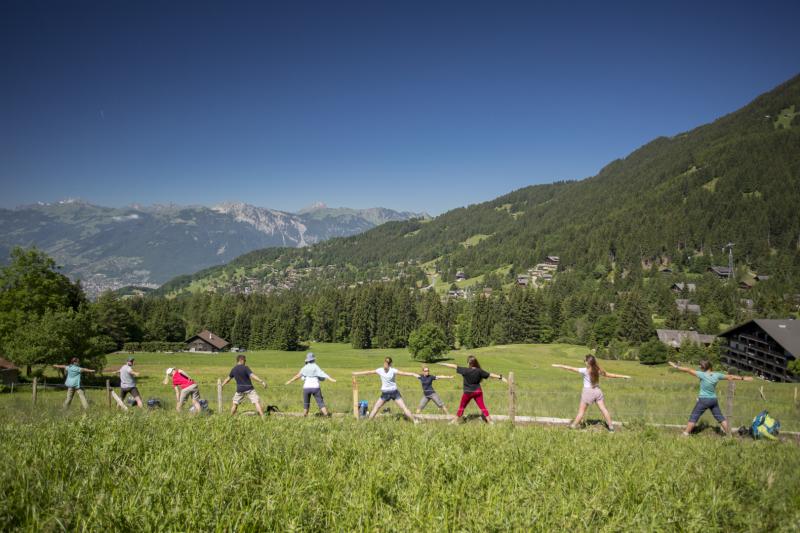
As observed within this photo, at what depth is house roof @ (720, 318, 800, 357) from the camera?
63.0m

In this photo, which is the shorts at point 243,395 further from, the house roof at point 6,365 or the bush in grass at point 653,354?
the bush in grass at point 653,354

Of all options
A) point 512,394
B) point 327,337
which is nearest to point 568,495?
point 512,394

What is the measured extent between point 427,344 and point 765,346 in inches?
2218

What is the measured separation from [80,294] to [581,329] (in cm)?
10999

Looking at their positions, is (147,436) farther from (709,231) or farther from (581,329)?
(709,231)

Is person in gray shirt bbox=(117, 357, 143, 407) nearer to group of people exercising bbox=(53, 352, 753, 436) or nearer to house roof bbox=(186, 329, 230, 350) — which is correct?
group of people exercising bbox=(53, 352, 753, 436)

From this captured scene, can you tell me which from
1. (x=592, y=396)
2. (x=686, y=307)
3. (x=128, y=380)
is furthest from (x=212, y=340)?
(x=686, y=307)

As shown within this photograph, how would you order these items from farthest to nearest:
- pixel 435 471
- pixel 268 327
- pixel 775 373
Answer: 1. pixel 268 327
2. pixel 775 373
3. pixel 435 471

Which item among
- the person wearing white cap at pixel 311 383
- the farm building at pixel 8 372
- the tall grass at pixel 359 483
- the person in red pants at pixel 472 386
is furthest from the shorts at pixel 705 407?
the farm building at pixel 8 372

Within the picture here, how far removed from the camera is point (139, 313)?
11175 centimetres

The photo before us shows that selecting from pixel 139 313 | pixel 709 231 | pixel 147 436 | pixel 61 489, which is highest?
pixel 709 231

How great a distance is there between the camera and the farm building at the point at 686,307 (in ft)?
387

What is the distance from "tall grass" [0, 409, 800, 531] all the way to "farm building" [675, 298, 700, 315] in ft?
435

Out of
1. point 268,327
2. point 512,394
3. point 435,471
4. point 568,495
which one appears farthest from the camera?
point 268,327
